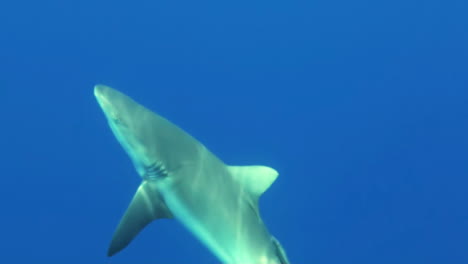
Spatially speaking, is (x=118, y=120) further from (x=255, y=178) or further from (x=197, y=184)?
(x=255, y=178)

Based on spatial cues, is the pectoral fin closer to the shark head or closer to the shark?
the shark

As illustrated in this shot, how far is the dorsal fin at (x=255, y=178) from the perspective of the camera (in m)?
4.44

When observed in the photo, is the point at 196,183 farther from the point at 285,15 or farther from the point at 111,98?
the point at 285,15

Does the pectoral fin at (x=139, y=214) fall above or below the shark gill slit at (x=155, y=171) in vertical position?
below

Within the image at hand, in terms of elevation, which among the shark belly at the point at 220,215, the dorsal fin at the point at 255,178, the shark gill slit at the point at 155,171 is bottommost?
the shark belly at the point at 220,215

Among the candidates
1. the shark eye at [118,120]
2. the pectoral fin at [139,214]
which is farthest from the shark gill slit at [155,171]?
the shark eye at [118,120]

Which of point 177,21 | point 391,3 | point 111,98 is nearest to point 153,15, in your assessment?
point 177,21

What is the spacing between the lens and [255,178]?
4.43 m

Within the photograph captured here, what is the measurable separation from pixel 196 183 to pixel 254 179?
0.41 m

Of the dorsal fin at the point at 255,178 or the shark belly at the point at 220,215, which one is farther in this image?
the dorsal fin at the point at 255,178

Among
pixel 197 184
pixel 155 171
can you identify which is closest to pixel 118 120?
pixel 155 171

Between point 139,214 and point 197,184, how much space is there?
0.51 metres

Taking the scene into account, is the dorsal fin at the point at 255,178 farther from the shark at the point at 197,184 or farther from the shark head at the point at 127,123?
the shark head at the point at 127,123

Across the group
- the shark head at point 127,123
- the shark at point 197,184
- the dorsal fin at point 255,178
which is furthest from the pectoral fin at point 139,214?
the dorsal fin at point 255,178
